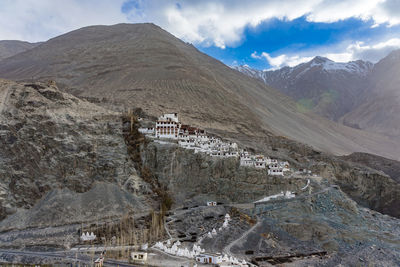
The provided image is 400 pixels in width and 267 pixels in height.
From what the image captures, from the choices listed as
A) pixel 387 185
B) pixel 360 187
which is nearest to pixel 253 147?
pixel 360 187

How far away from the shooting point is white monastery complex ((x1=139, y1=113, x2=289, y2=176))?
54.7 meters

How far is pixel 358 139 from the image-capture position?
15788 cm

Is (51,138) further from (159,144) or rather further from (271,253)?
(271,253)

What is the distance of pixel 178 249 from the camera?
3669 cm

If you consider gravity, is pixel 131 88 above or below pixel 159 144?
above

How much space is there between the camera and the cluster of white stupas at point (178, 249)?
36250 millimetres

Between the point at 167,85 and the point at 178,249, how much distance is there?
93.6 m

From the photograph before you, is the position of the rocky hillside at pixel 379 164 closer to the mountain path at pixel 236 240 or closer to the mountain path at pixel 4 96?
the mountain path at pixel 236 240

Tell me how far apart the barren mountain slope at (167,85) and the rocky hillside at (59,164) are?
1365 inches

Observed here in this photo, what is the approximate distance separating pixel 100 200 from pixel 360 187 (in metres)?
57.6

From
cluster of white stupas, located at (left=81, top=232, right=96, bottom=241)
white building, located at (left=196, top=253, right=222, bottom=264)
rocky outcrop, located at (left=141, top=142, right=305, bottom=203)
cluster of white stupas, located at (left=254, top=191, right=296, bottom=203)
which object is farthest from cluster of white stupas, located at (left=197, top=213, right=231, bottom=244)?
cluster of white stupas, located at (left=81, top=232, right=96, bottom=241)

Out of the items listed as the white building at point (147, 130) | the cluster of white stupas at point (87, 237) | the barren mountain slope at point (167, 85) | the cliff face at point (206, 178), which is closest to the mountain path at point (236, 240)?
the cliff face at point (206, 178)

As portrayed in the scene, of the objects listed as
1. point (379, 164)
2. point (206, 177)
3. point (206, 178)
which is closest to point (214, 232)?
point (206, 178)

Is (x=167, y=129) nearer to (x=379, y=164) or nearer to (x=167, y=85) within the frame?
(x=167, y=85)
